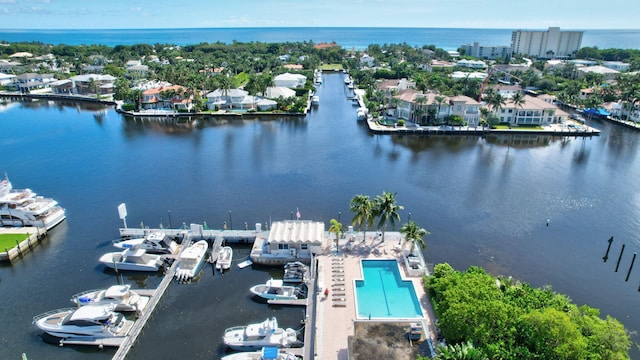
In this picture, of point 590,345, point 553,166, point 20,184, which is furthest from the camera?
point 553,166

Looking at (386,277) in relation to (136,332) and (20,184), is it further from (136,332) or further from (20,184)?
(20,184)

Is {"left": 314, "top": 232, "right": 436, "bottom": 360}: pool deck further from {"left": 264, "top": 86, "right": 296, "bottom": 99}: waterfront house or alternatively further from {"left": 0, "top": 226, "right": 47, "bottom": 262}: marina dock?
{"left": 264, "top": 86, "right": 296, "bottom": 99}: waterfront house

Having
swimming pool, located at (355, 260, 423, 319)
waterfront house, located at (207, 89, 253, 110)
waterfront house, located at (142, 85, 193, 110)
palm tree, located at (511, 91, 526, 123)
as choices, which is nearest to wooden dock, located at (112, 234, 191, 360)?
swimming pool, located at (355, 260, 423, 319)

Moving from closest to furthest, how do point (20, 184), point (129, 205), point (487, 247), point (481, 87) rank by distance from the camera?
1. point (487, 247)
2. point (129, 205)
3. point (20, 184)
4. point (481, 87)

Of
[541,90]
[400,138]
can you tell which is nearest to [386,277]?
[400,138]

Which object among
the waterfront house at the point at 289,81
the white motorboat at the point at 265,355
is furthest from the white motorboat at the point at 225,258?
the waterfront house at the point at 289,81

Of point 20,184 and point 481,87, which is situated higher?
point 481,87
